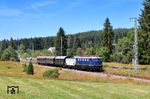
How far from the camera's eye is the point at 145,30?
9638cm

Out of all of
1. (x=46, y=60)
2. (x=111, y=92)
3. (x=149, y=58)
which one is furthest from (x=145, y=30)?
(x=111, y=92)

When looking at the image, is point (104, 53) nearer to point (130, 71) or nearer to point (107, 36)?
point (107, 36)

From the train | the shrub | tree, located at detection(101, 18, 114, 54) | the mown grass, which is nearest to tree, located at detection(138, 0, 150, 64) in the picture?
the mown grass

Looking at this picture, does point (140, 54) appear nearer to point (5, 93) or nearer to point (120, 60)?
point (120, 60)

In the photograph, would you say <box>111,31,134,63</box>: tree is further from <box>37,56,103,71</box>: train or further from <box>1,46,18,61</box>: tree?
<box>1,46,18,61</box>: tree

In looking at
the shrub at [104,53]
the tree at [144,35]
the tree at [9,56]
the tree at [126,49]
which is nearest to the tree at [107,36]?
the shrub at [104,53]

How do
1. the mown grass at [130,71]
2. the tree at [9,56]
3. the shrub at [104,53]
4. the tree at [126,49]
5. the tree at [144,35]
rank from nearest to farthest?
1. the mown grass at [130,71]
2. the tree at [144,35]
3. the tree at [126,49]
4. the shrub at [104,53]
5. the tree at [9,56]

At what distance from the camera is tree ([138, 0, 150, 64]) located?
9504cm

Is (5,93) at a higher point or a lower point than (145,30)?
lower

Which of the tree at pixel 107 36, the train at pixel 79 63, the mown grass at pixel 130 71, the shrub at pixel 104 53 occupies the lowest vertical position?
the mown grass at pixel 130 71

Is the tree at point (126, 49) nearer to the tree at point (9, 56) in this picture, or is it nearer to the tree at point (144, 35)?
the tree at point (144, 35)

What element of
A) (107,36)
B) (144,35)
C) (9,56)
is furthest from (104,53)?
(9,56)

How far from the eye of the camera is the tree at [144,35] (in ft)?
312

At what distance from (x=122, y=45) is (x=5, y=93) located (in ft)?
322
